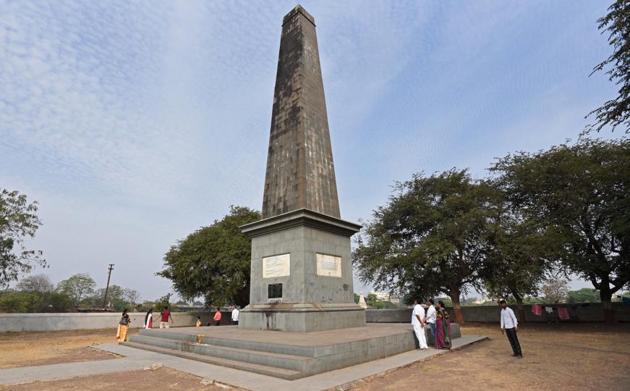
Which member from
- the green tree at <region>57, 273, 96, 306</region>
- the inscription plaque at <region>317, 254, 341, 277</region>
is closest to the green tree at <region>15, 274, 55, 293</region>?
the green tree at <region>57, 273, 96, 306</region>

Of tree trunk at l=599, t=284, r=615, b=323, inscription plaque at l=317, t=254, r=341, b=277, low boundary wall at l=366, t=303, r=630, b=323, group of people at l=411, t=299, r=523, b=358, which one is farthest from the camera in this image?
low boundary wall at l=366, t=303, r=630, b=323

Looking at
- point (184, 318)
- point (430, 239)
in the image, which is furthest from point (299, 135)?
point (184, 318)

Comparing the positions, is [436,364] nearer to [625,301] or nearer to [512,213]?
[512,213]

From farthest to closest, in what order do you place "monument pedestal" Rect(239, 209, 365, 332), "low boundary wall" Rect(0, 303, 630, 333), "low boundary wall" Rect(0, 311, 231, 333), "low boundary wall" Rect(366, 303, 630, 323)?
"low boundary wall" Rect(366, 303, 630, 323), "low boundary wall" Rect(0, 303, 630, 333), "low boundary wall" Rect(0, 311, 231, 333), "monument pedestal" Rect(239, 209, 365, 332)

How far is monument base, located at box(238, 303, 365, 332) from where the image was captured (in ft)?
36.3

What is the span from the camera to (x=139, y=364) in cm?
908

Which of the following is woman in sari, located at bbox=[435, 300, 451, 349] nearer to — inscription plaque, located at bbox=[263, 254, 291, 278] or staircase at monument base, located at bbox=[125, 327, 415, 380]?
staircase at monument base, located at bbox=[125, 327, 415, 380]

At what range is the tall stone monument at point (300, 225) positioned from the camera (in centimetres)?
1183

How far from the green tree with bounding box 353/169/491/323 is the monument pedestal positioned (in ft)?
36.2

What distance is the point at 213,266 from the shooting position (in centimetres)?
2883

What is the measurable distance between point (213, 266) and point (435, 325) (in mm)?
21254

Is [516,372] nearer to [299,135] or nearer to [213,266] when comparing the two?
[299,135]

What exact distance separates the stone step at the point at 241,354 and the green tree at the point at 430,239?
15.7m

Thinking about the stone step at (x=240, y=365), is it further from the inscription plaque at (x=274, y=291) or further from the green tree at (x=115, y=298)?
the green tree at (x=115, y=298)
